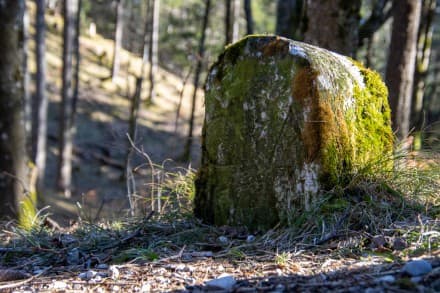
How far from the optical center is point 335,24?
5938 millimetres

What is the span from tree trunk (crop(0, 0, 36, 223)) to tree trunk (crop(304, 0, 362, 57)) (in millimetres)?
3637

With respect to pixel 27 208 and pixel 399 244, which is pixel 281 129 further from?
pixel 27 208

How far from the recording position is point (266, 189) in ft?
11.9

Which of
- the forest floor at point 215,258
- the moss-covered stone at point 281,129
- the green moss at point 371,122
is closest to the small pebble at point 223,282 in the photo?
the forest floor at point 215,258

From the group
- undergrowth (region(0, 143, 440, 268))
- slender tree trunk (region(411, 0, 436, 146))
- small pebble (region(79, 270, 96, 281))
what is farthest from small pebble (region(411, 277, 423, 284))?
slender tree trunk (region(411, 0, 436, 146))

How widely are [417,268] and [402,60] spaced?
6.27 meters

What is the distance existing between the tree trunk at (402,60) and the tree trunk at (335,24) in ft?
7.32

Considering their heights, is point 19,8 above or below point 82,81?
below

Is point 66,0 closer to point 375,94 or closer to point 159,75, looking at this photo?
point 375,94

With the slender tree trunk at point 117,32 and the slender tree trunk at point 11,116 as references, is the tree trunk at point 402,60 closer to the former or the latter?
the slender tree trunk at point 11,116

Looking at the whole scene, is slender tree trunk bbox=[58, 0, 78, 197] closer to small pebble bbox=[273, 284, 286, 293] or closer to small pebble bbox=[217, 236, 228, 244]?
small pebble bbox=[217, 236, 228, 244]

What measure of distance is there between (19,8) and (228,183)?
13.3 ft

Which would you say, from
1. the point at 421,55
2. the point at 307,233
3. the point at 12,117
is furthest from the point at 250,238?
the point at 421,55

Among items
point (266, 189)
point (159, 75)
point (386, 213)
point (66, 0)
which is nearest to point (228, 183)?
point (266, 189)
